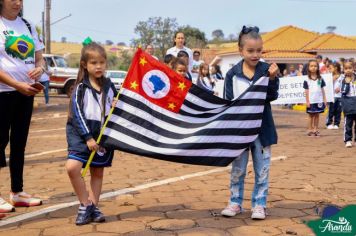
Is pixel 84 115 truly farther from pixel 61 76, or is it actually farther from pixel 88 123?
pixel 61 76

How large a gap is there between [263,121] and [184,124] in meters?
0.68

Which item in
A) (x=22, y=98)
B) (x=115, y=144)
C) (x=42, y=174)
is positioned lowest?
(x=42, y=174)

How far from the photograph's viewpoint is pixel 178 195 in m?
5.27

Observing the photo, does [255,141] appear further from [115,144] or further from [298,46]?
[298,46]

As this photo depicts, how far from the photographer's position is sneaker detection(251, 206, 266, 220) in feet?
14.1

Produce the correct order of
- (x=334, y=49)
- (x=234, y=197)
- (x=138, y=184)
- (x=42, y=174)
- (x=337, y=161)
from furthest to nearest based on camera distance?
1. (x=334, y=49)
2. (x=337, y=161)
3. (x=42, y=174)
4. (x=138, y=184)
5. (x=234, y=197)

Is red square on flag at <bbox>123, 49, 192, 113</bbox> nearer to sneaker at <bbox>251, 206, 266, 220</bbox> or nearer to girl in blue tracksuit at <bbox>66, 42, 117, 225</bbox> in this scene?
girl in blue tracksuit at <bbox>66, 42, 117, 225</bbox>

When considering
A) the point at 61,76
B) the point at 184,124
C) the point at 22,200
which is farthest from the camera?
the point at 61,76

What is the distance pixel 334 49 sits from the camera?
41.7m

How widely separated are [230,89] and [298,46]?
41345 millimetres

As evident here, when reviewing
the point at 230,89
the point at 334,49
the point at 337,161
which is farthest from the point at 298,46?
the point at 230,89

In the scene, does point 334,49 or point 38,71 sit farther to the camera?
point 334,49

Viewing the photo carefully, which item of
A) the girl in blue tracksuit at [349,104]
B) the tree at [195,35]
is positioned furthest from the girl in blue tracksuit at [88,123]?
the tree at [195,35]

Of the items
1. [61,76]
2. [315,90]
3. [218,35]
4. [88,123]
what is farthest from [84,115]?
[218,35]
